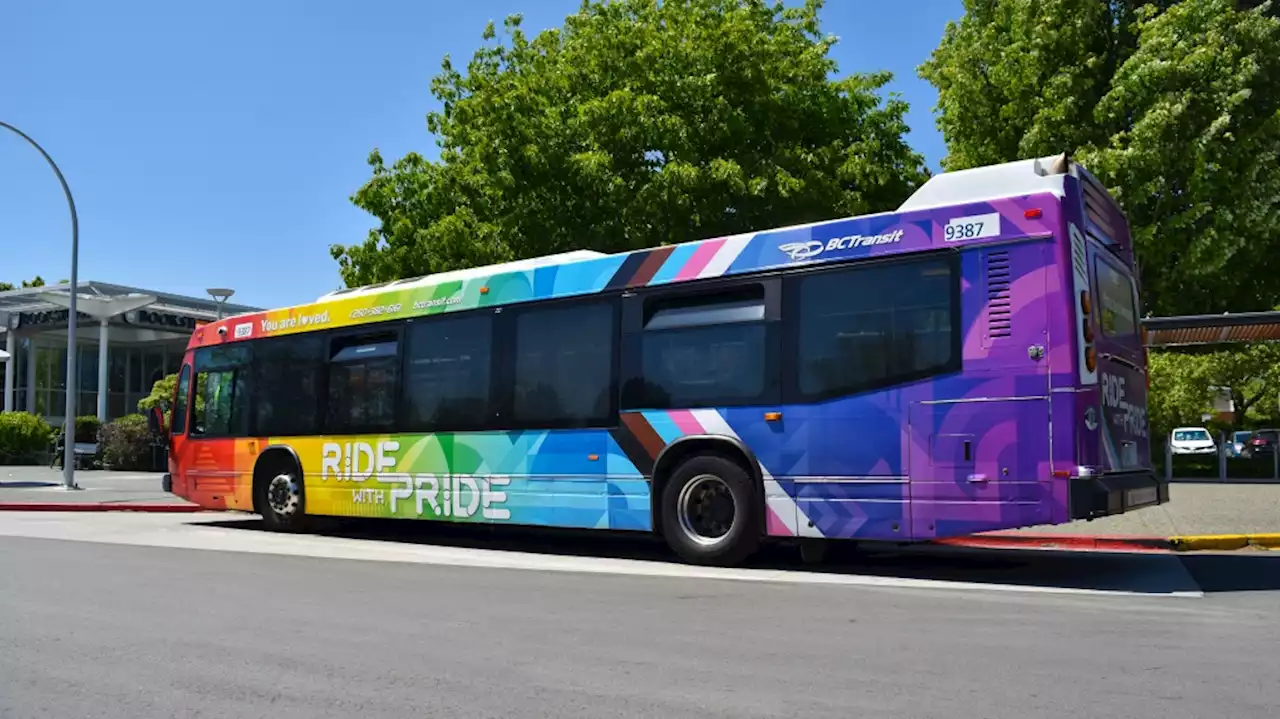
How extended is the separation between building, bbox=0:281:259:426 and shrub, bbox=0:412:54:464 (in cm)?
222

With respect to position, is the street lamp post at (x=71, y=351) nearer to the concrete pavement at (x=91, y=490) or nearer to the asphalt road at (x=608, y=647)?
the concrete pavement at (x=91, y=490)

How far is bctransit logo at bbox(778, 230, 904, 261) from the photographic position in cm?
930

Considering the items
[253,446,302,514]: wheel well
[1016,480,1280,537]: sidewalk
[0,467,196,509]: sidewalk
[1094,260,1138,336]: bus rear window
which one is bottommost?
[0,467,196,509]: sidewalk

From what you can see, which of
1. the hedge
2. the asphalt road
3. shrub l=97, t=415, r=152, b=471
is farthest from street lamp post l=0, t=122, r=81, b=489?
the hedge

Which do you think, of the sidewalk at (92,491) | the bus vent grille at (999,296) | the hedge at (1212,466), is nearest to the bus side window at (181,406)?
the sidewalk at (92,491)

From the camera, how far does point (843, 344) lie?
9508 millimetres

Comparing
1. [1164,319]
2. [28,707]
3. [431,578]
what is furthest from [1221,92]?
[28,707]

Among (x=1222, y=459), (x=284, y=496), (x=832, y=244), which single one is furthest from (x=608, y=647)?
(x=1222, y=459)

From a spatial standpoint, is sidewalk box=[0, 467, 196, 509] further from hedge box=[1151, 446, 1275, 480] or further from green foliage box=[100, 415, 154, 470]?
hedge box=[1151, 446, 1275, 480]

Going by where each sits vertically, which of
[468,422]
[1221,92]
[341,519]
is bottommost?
[341,519]

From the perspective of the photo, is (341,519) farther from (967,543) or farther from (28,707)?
(28,707)

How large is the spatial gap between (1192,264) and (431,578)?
1802cm

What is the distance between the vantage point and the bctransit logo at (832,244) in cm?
930

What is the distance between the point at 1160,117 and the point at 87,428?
34.7 meters
